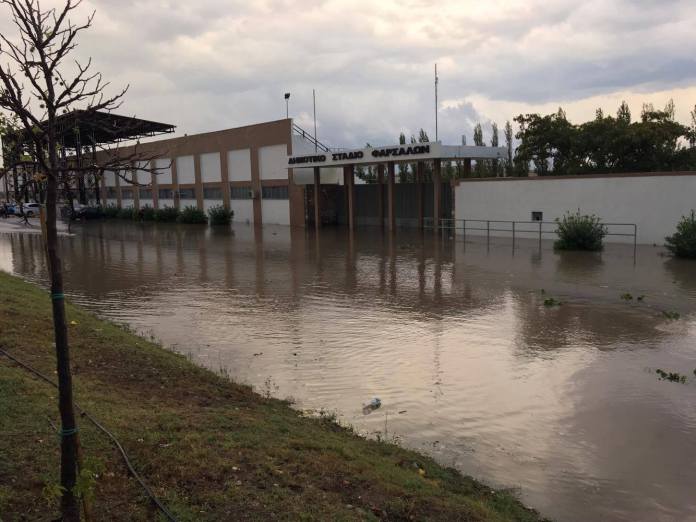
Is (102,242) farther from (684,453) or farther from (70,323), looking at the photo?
(684,453)

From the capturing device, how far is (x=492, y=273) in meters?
18.8

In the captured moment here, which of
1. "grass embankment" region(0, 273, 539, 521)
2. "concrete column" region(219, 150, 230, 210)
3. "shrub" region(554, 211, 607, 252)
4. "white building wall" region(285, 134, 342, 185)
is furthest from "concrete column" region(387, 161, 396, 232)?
"grass embankment" region(0, 273, 539, 521)

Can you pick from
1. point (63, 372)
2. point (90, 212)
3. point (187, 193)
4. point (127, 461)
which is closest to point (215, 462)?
point (127, 461)

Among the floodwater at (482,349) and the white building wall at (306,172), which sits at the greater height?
the white building wall at (306,172)

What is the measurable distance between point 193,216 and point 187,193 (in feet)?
22.8

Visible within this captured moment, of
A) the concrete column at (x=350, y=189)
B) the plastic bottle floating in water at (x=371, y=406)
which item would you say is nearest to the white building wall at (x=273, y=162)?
the concrete column at (x=350, y=189)

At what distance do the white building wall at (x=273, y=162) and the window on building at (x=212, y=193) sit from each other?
21.4 feet

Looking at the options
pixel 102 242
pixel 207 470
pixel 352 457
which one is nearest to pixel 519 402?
pixel 352 457

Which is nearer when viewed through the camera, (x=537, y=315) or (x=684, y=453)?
(x=684, y=453)

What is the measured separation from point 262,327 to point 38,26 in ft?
28.9

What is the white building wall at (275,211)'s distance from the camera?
1742 inches

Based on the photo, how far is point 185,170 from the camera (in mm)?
54469

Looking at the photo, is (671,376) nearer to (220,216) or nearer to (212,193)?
(220,216)

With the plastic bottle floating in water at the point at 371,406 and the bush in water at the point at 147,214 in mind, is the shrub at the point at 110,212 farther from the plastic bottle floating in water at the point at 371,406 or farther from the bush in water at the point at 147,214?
the plastic bottle floating in water at the point at 371,406
